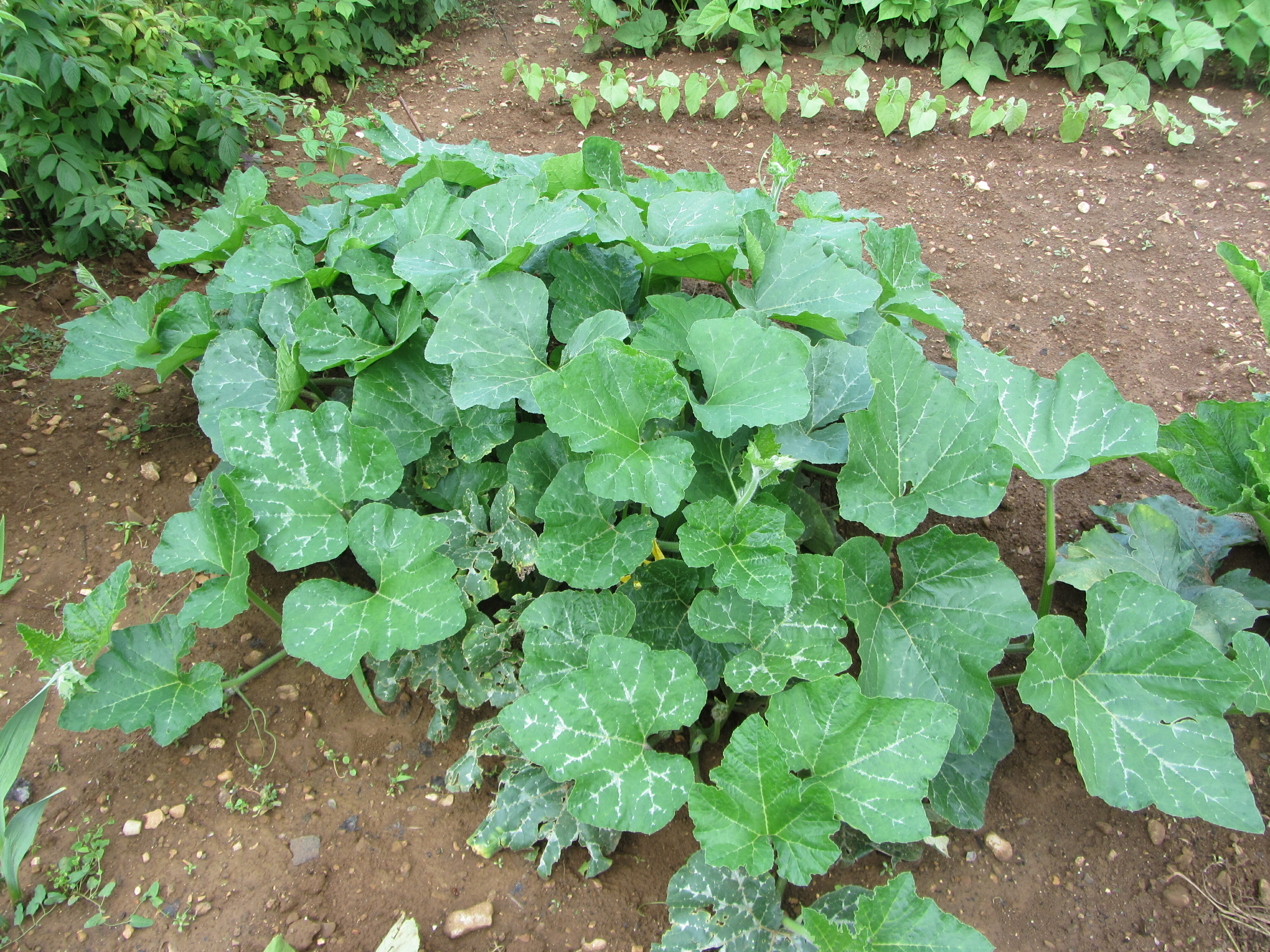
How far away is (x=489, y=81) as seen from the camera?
204 inches

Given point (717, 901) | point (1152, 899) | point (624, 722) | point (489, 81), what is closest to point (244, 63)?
point (489, 81)

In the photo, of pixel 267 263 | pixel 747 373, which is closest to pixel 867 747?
pixel 747 373

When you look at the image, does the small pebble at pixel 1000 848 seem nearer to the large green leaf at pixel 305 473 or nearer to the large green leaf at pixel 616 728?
the large green leaf at pixel 616 728

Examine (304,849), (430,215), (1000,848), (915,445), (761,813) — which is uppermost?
(430,215)

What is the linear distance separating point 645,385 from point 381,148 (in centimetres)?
157

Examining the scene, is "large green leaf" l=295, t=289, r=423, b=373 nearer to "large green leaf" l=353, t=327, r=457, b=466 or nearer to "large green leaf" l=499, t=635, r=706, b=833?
"large green leaf" l=353, t=327, r=457, b=466

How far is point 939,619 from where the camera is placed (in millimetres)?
1732

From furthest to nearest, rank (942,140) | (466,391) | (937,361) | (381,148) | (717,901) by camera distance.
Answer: (942,140), (937,361), (381,148), (466,391), (717,901)

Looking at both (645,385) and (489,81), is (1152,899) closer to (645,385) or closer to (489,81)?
(645,385)

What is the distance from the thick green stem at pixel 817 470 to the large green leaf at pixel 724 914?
0.99 m

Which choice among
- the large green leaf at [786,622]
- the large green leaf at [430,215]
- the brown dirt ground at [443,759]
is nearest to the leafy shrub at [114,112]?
the brown dirt ground at [443,759]

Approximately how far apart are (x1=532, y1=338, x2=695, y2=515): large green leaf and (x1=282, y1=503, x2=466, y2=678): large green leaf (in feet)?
1.27

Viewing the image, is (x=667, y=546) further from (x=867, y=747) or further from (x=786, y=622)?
(x=867, y=747)

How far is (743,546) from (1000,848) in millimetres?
900
